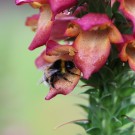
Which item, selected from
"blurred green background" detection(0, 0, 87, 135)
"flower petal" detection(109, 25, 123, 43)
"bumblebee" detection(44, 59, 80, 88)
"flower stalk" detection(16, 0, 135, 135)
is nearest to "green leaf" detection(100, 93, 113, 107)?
"flower stalk" detection(16, 0, 135, 135)

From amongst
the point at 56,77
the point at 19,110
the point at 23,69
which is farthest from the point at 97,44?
the point at 23,69

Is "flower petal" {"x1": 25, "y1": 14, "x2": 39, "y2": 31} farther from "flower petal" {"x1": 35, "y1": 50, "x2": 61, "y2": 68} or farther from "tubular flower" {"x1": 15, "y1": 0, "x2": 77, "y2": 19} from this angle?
"tubular flower" {"x1": 15, "y1": 0, "x2": 77, "y2": 19}

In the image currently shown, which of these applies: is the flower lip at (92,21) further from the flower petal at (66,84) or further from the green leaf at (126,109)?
the green leaf at (126,109)

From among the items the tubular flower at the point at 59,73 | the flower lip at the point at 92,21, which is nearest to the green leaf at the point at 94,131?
the tubular flower at the point at 59,73

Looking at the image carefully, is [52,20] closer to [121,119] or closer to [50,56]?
Answer: [50,56]

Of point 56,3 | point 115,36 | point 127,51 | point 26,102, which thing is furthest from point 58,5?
point 26,102

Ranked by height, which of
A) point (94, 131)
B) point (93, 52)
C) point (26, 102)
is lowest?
point (26, 102)

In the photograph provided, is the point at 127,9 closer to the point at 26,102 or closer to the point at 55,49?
the point at 55,49
